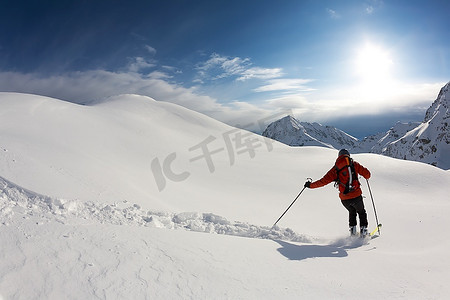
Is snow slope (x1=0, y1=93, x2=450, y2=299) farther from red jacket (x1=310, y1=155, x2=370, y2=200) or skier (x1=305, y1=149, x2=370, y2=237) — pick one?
red jacket (x1=310, y1=155, x2=370, y2=200)

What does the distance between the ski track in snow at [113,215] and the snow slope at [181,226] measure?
3 cm

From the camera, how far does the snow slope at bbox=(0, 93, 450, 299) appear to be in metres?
3.55

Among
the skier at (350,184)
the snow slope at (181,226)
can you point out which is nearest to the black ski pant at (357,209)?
the skier at (350,184)

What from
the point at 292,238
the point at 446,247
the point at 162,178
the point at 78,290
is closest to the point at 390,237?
the point at 446,247

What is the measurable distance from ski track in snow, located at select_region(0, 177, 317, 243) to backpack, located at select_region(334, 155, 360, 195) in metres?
1.73

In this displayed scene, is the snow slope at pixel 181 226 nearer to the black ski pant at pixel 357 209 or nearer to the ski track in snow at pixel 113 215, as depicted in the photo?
the ski track in snow at pixel 113 215

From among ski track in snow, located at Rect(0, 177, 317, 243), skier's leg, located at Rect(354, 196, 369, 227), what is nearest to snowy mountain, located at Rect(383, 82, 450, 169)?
skier's leg, located at Rect(354, 196, 369, 227)

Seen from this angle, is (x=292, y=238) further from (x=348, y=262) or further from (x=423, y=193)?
(x=423, y=193)

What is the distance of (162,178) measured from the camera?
37.0 ft

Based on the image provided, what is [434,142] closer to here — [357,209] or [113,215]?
[357,209]

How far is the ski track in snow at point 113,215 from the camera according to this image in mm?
4914

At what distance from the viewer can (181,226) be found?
6512 millimetres

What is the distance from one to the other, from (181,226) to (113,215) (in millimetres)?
1669

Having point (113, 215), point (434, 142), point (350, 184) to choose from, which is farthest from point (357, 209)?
point (434, 142)
